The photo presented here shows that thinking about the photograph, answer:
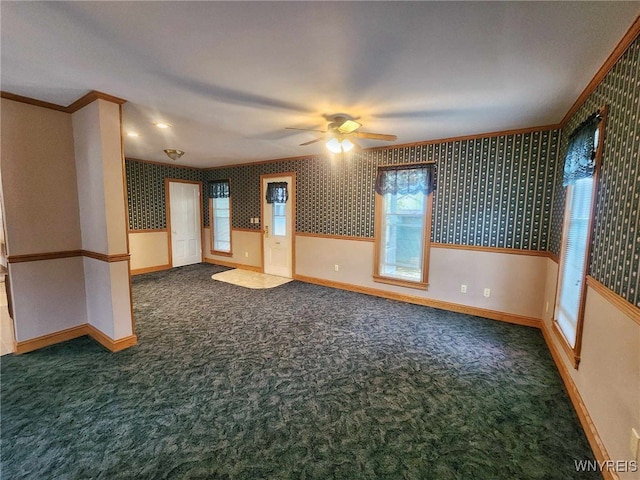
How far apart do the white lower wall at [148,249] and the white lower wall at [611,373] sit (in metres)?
6.73

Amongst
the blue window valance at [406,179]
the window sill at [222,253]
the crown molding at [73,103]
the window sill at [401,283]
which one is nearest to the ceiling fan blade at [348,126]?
the blue window valance at [406,179]

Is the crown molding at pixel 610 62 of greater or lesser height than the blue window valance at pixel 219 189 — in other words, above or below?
above

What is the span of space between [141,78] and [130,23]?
0.75 metres

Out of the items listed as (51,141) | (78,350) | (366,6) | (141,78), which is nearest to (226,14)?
(366,6)

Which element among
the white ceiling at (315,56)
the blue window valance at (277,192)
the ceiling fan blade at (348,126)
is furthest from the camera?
the blue window valance at (277,192)

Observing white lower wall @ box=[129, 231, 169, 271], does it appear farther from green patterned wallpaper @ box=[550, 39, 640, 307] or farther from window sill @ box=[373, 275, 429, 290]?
green patterned wallpaper @ box=[550, 39, 640, 307]

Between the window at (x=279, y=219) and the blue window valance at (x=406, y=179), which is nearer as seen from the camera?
the blue window valance at (x=406, y=179)

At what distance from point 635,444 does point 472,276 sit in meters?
2.66

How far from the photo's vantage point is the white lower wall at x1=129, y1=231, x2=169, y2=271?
5781mm

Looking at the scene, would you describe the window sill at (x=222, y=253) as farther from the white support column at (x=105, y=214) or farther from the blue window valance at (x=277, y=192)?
the white support column at (x=105, y=214)

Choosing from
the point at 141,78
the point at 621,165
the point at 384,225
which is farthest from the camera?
the point at 384,225

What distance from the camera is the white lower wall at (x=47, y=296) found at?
2.70m

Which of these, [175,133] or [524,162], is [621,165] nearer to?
[524,162]

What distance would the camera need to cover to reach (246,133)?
3691 millimetres
